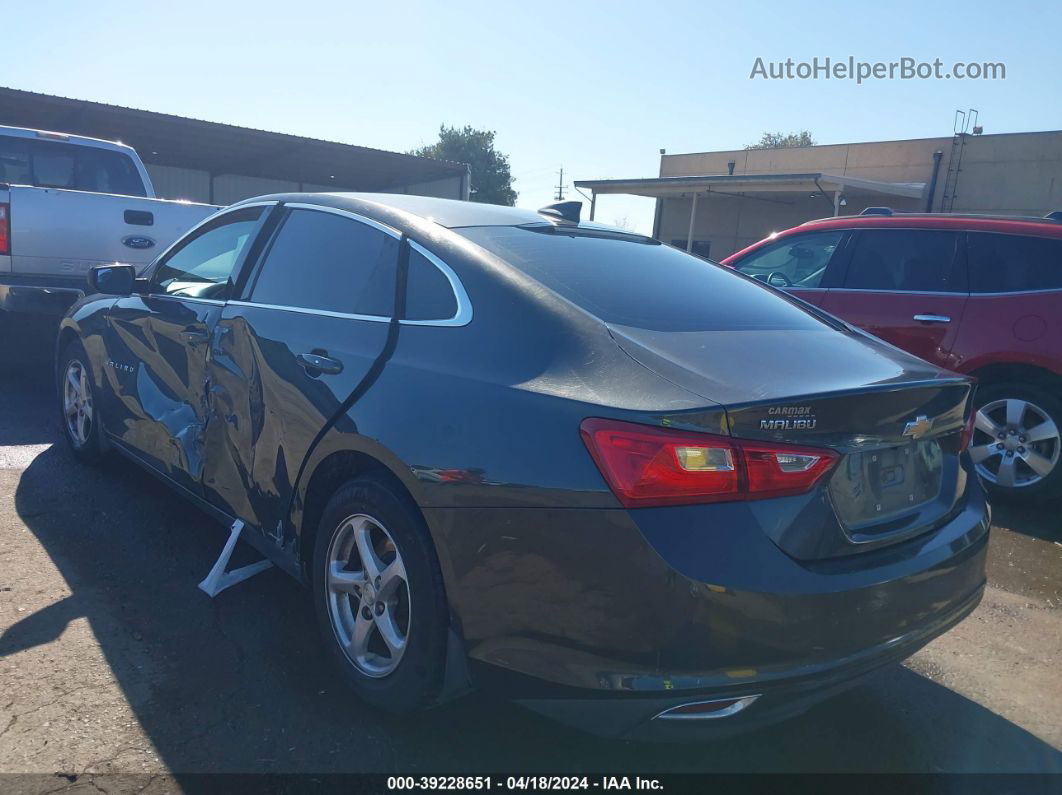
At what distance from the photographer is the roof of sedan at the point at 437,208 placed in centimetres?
311

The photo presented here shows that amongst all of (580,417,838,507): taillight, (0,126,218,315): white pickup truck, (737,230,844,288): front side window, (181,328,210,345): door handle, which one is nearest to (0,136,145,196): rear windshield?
(0,126,218,315): white pickup truck

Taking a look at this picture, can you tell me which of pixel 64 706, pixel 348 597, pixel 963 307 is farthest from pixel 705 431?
pixel 963 307

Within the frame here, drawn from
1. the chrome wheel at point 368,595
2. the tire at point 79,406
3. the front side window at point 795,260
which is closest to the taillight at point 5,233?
the tire at point 79,406

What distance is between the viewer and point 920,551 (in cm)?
242

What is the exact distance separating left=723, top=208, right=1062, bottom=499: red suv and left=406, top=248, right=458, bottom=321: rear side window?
3839mm

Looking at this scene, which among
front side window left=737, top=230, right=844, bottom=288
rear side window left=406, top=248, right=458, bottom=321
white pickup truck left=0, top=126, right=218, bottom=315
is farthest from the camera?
white pickup truck left=0, top=126, right=218, bottom=315

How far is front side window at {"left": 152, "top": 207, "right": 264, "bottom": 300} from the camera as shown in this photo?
3764 mm

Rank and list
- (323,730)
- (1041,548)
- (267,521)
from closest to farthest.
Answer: (323,730), (267,521), (1041,548)

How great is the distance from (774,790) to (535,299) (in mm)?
1624

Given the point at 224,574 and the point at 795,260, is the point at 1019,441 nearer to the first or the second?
the point at 795,260

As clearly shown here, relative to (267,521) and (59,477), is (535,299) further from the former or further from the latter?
(59,477)

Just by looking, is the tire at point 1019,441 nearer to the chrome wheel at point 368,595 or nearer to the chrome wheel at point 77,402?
the chrome wheel at point 368,595

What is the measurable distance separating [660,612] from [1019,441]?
4.11 metres

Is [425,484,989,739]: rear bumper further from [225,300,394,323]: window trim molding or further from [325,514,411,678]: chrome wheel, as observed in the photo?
[225,300,394,323]: window trim molding
